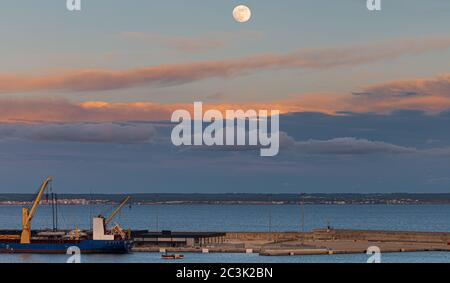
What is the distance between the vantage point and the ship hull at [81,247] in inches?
5443

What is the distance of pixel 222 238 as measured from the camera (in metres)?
170

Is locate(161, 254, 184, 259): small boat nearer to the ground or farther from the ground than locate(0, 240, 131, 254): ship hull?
nearer to the ground

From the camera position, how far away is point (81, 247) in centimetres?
13825

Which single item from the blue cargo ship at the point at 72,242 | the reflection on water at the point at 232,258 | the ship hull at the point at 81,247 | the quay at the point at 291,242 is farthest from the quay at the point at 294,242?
the ship hull at the point at 81,247

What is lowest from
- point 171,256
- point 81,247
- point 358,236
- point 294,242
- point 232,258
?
point 232,258

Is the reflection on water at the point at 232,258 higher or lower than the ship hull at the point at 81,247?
lower

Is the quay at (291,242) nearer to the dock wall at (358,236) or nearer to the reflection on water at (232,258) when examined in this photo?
the dock wall at (358,236)

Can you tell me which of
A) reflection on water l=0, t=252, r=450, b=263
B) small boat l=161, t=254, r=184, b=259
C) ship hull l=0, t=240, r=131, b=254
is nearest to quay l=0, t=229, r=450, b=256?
reflection on water l=0, t=252, r=450, b=263

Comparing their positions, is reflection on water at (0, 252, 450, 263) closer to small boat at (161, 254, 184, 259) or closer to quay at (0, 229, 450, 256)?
small boat at (161, 254, 184, 259)

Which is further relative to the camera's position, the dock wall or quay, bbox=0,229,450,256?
the dock wall

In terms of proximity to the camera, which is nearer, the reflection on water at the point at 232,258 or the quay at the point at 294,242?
the reflection on water at the point at 232,258

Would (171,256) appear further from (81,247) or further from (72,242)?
(72,242)

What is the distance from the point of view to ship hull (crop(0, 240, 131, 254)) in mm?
138250

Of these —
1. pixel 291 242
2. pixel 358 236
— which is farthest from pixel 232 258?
pixel 358 236
